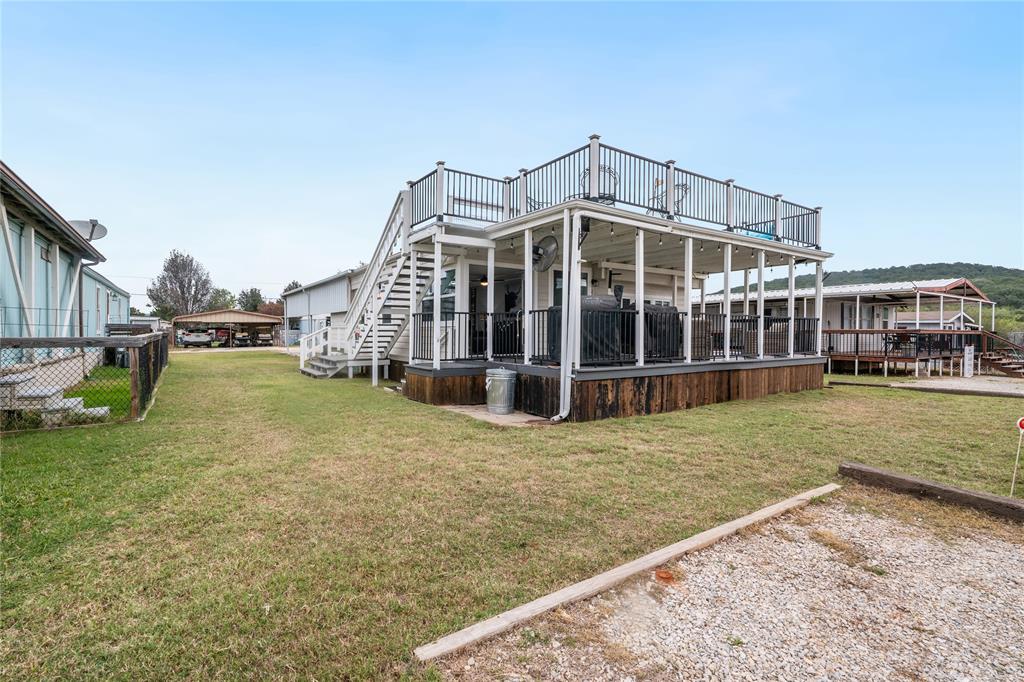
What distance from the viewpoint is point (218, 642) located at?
1.85 metres

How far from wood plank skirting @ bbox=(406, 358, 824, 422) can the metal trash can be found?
33 cm

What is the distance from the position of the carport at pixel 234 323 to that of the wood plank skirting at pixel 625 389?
2854 centimetres

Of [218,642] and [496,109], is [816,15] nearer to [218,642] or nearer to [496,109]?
[496,109]

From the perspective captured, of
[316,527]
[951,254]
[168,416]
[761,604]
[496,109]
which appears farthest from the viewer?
[951,254]

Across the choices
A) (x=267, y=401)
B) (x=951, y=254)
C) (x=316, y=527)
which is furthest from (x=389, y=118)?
(x=951, y=254)

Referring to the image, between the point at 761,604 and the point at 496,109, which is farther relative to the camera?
the point at 496,109

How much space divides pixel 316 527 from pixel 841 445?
5.54m

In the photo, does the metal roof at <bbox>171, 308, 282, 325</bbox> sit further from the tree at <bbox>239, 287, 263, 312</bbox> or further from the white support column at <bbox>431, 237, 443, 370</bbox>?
the white support column at <bbox>431, 237, 443, 370</bbox>

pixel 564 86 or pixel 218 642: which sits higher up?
pixel 564 86

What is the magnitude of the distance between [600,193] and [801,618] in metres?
6.55

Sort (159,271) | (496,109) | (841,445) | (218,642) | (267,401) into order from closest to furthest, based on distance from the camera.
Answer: (218,642) → (841,445) → (267,401) → (496,109) → (159,271)

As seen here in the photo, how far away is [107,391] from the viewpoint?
848 cm

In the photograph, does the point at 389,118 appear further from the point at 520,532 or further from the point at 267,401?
the point at 520,532

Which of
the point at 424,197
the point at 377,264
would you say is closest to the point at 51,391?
the point at 424,197
